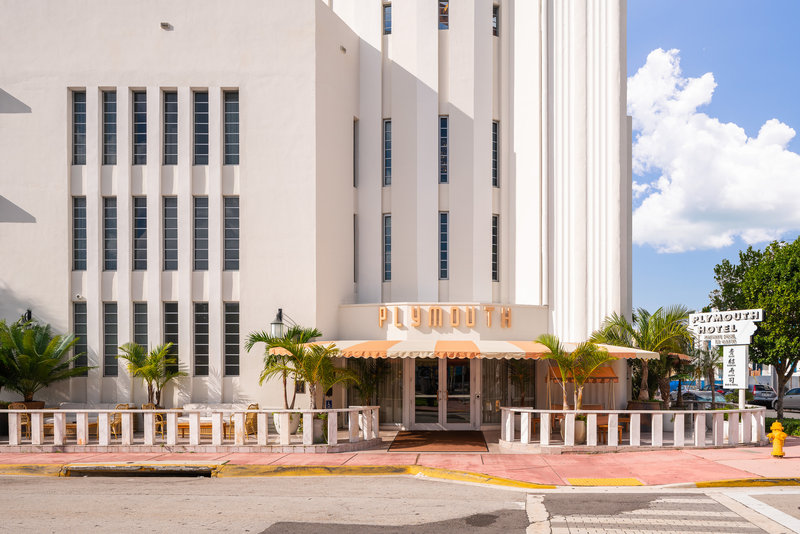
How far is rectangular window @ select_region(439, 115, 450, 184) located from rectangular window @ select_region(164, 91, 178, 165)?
8.71 meters

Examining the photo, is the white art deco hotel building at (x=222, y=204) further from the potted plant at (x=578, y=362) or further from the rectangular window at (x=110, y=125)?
the potted plant at (x=578, y=362)

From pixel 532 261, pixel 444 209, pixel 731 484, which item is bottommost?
pixel 731 484

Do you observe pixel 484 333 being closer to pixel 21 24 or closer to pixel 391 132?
pixel 391 132

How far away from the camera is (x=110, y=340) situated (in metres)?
20.2

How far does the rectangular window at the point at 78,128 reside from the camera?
20.4 m

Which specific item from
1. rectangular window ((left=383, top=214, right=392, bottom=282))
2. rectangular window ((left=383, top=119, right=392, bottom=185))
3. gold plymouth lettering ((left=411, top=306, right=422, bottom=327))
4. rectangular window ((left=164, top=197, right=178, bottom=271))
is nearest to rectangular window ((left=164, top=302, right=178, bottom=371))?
rectangular window ((left=164, top=197, right=178, bottom=271))

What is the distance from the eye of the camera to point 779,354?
2120 cm

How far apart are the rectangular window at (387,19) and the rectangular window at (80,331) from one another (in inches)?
539

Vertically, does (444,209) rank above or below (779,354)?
above

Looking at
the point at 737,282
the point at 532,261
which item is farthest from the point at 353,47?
the point at 737,282

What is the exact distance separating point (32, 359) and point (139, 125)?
25.6 ft

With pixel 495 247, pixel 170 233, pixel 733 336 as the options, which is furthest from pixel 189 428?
pixel 733 336

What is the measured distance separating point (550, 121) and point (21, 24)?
17347mm

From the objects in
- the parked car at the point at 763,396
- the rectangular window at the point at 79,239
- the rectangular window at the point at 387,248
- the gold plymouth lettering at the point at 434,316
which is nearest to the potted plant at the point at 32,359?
the rectangular window at the point at 79,239
